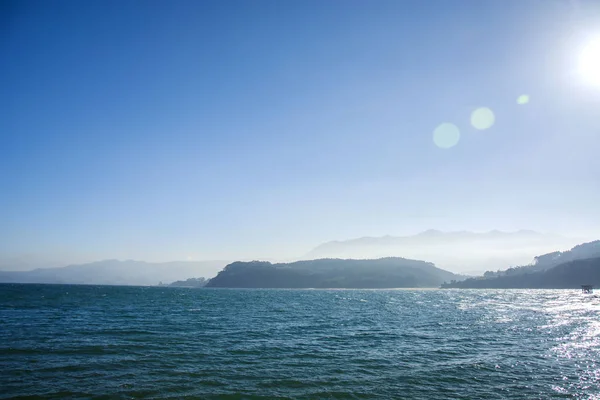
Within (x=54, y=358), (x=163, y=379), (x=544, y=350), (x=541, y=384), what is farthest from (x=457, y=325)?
(x=54, y=358)

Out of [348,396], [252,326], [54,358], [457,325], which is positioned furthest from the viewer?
[457,325]

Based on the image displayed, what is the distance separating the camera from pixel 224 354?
108 ft

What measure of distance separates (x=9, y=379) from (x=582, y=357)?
48.6 m

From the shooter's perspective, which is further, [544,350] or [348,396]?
[544,350]

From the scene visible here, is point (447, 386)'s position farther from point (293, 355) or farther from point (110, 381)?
point (110, 381)

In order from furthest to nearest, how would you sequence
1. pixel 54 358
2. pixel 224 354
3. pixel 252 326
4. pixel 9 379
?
pixel 252 326 < pixel 224 354 < pixel 54 358 < pixel 9 379

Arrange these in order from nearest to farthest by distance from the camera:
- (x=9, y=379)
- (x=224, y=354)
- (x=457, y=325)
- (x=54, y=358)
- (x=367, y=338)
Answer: (x=9, y=379), (x=54, y=358), (x=224, y=354), (x=367, y=338), (x=457, y=325)

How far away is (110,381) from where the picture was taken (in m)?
24.2

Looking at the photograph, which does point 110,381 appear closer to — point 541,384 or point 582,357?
point 541,384

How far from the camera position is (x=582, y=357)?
33.2m

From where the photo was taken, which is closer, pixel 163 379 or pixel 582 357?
pixel 163 379

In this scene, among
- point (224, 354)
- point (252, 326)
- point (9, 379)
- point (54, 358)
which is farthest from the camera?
point (252, 326)

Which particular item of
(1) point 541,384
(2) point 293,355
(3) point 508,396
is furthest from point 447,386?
(2) point 293,355

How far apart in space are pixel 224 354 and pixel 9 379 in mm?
15992
